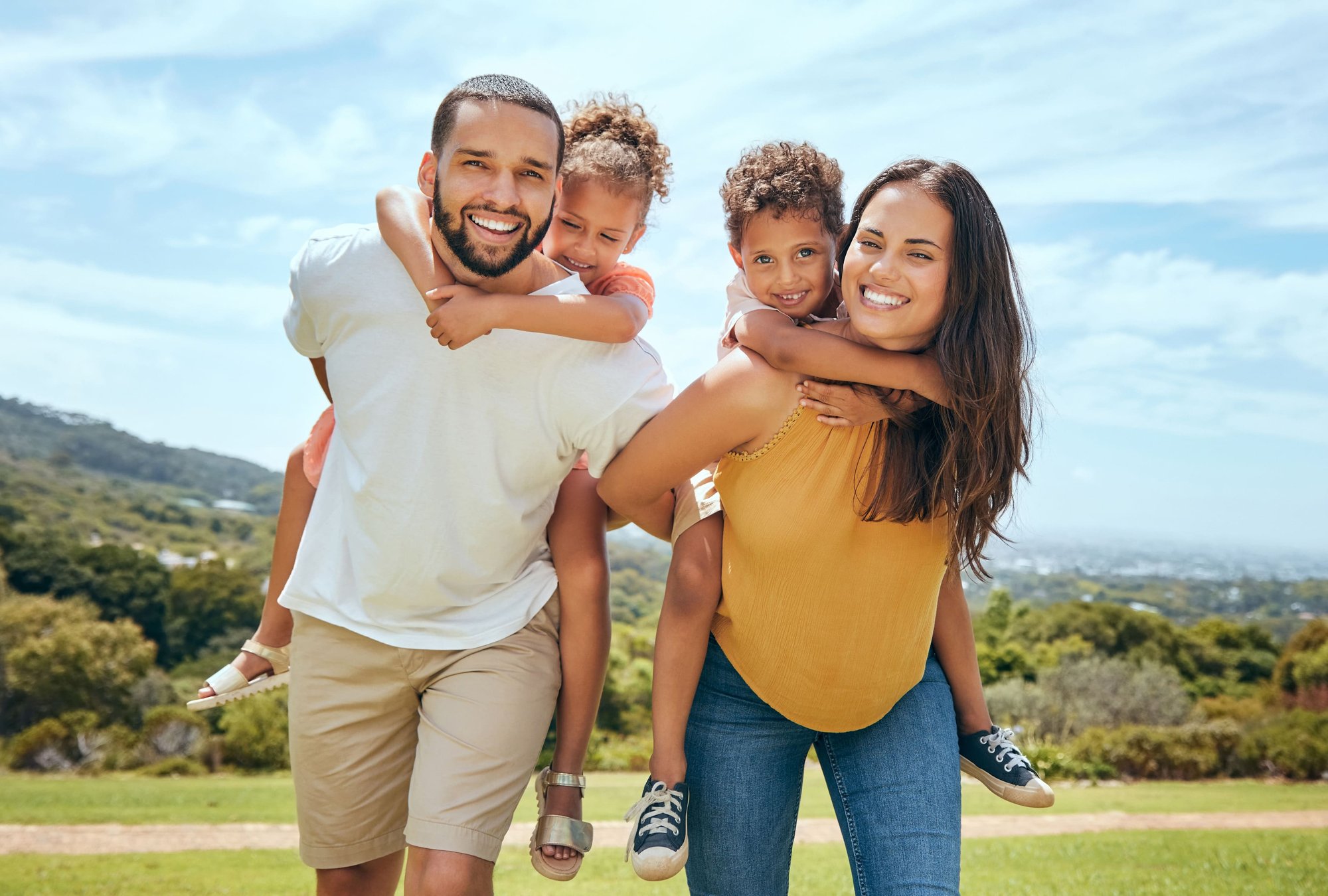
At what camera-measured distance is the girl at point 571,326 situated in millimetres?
2619

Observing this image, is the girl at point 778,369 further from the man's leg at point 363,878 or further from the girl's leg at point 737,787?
the man's leg at point 363,878

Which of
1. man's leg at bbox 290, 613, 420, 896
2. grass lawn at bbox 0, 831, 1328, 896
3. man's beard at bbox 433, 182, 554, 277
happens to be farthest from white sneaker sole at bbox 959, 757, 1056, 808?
grass lawn at bbox 0, 831, 1328, 896

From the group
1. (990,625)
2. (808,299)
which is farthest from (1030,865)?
(990,625)

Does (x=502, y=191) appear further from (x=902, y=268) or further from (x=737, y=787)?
(x=737, y=787)

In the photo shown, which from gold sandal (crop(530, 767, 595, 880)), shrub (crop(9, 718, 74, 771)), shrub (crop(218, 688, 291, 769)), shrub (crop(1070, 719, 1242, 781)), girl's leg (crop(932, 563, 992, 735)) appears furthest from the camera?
shrub (crop(9, 718, 74, 771))

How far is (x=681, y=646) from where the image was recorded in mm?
2777

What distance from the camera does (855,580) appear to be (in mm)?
2594

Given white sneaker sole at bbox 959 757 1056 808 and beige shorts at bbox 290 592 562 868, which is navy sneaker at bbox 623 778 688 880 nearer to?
beige shorts at bbox 290 592 562 868

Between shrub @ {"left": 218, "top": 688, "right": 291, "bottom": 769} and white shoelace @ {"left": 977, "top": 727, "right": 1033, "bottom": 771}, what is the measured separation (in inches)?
852

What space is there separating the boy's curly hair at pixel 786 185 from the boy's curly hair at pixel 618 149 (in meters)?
0.27

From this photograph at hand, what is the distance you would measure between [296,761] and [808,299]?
2.16 metres

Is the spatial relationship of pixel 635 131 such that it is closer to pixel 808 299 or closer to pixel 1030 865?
pixel 808 299

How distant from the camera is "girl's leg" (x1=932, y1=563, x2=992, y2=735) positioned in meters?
3.01

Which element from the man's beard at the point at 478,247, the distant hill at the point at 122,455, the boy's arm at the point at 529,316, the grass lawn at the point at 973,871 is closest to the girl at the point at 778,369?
the boy's arm at the point at 529,316
